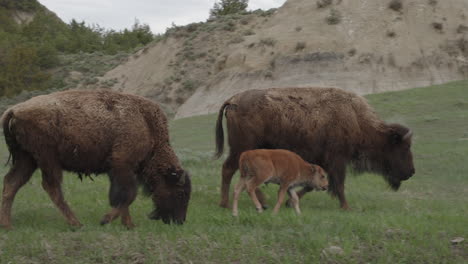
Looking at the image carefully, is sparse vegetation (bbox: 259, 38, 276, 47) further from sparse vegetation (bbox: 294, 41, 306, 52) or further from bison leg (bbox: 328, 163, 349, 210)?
bison leg (bbox: 328, 163, 349, 210)

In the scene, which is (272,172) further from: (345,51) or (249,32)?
(249,32)

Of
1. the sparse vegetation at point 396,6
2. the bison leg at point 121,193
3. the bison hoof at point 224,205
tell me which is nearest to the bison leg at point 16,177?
the bison leg at point 121,193

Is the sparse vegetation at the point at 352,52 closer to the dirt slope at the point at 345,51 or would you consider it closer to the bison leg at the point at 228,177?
the dirt slope at the point at 345,51

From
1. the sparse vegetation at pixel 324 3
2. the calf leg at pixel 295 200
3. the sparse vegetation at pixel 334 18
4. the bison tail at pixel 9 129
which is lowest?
the calf leg at pixel 295 200

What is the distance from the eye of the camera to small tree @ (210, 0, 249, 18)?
64688mm

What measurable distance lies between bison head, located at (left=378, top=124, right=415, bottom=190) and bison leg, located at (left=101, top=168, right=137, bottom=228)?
17.8 ft

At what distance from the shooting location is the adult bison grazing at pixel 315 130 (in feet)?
33.6

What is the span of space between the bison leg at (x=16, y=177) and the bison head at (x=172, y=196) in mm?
1755

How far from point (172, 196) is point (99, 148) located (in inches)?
49.3

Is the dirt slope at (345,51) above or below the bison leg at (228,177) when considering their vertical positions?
above

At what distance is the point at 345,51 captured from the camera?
1561 inches

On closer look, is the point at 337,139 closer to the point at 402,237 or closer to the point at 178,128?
the point at 402,237

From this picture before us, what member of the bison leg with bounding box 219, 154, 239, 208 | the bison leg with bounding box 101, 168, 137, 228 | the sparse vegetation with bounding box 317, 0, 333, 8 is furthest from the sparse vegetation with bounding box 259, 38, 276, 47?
the bison leg with bounding box 101, 168, 137, 228

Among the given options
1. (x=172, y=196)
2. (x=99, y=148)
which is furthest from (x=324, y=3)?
(x=99, y=148)
